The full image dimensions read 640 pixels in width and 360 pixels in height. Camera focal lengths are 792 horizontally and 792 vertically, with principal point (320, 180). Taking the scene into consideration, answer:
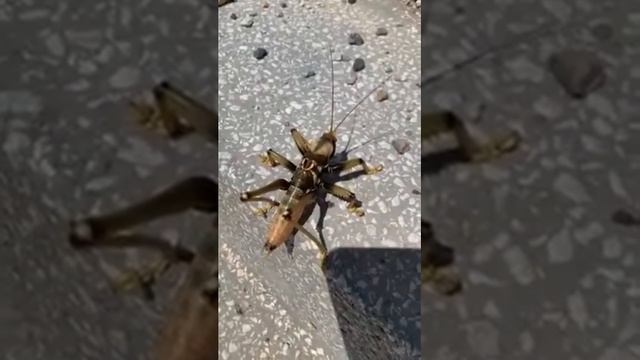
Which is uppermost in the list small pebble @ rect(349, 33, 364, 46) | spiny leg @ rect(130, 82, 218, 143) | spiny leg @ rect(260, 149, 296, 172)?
spiny leg @ rect(130, 82, 218, 143)

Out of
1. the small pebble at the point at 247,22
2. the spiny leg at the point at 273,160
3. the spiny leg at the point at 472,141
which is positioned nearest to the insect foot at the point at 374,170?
the spiny leg at the point at 273,160

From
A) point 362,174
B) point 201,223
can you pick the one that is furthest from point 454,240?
point 362,174

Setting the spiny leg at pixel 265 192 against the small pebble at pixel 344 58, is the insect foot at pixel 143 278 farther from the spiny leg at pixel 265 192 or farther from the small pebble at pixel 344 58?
the small pebble at pixel 344 58

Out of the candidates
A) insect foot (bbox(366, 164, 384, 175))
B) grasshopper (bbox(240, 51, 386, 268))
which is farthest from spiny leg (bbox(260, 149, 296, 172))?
insect foot (bbox(366, 164, 384, 175))

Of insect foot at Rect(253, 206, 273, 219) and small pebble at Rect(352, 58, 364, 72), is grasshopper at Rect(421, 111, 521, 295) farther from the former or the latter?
small pebble at Rect(352, 58, 364, 72)

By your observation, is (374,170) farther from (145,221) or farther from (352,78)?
(145,221)

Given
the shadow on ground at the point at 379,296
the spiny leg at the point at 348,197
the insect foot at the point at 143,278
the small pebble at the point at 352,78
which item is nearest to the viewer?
the insect foot at the point at 143,278

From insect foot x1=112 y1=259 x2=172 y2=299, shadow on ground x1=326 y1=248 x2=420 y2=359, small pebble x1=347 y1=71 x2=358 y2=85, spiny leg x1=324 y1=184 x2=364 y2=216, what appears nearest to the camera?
insect foot x1=112 y1=259 x2=172 y2=299

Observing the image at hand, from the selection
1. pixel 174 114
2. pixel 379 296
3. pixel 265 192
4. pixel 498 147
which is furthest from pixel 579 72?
pixel 265 192
